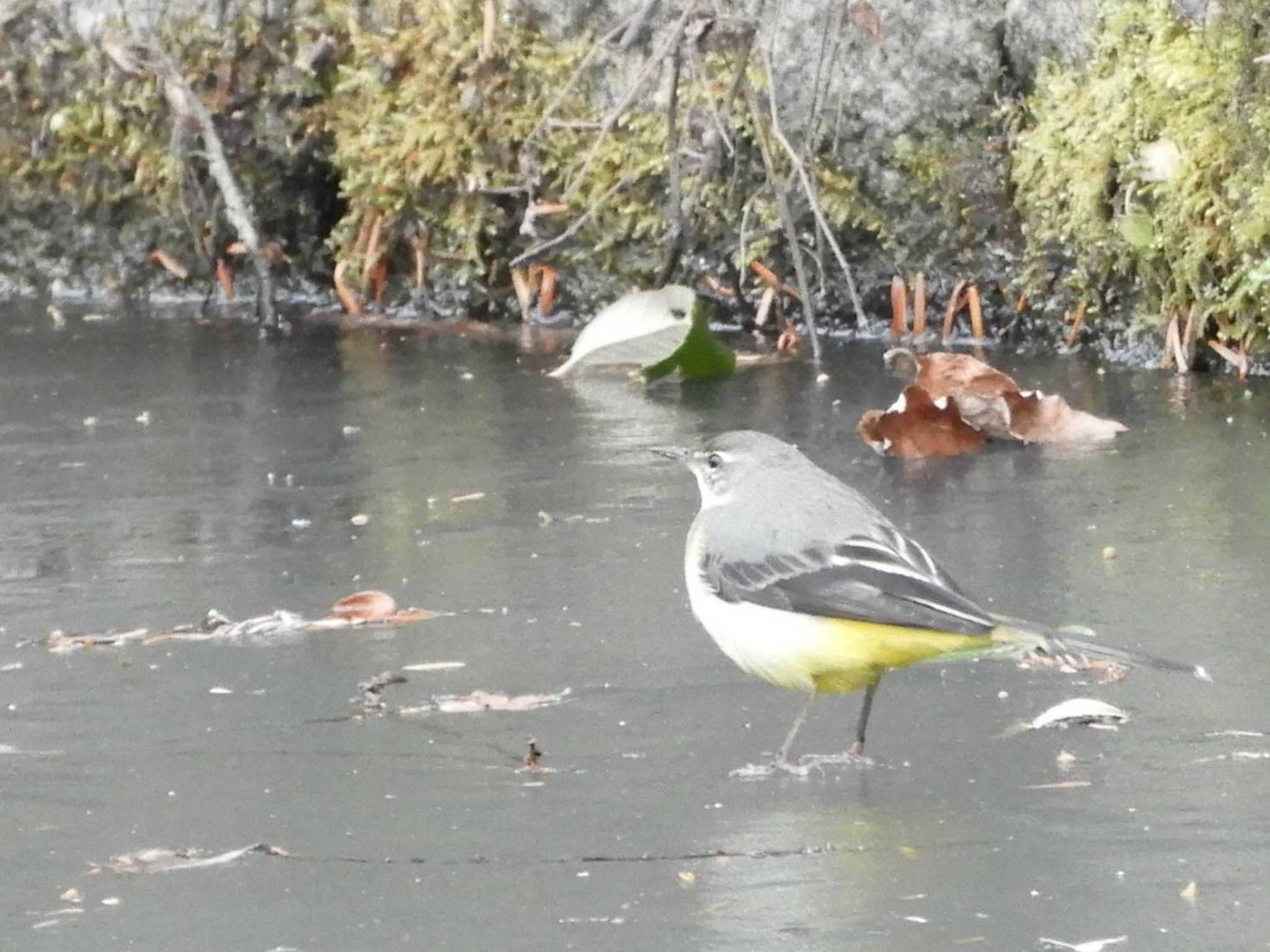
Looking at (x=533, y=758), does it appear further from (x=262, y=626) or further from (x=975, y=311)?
(x=975, y=311)

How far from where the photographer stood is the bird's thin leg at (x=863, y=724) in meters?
4.20

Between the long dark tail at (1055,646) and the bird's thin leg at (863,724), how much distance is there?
10.4 inches

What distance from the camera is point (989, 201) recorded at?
9.10 metres

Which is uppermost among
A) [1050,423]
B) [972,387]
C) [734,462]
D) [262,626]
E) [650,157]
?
[650,157]

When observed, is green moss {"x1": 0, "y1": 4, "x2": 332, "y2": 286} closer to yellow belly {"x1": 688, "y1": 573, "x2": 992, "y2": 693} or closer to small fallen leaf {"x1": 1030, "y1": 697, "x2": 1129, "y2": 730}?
yellow belly {"x1": 688, "y1": 573, "x2": 992, "y2": 693}

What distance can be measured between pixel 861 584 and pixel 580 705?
713 mm

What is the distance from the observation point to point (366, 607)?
5379mm

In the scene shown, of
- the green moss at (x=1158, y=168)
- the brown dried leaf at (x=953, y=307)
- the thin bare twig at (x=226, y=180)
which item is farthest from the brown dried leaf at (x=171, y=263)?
the green moss at (x=1158, y=168)

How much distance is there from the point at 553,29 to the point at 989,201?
7.01ft

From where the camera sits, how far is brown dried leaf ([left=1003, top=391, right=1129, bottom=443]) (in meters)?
7.23

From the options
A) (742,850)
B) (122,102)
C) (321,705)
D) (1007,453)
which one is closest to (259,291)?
(122,102)

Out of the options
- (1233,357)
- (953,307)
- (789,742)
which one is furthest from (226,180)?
(789,742)

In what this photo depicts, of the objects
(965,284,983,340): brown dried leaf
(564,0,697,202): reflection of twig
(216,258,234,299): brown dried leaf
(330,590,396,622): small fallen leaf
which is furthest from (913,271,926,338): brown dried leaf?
(330,590,396,622): small fallen leaf

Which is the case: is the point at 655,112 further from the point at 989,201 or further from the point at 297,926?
the point at 297,926
